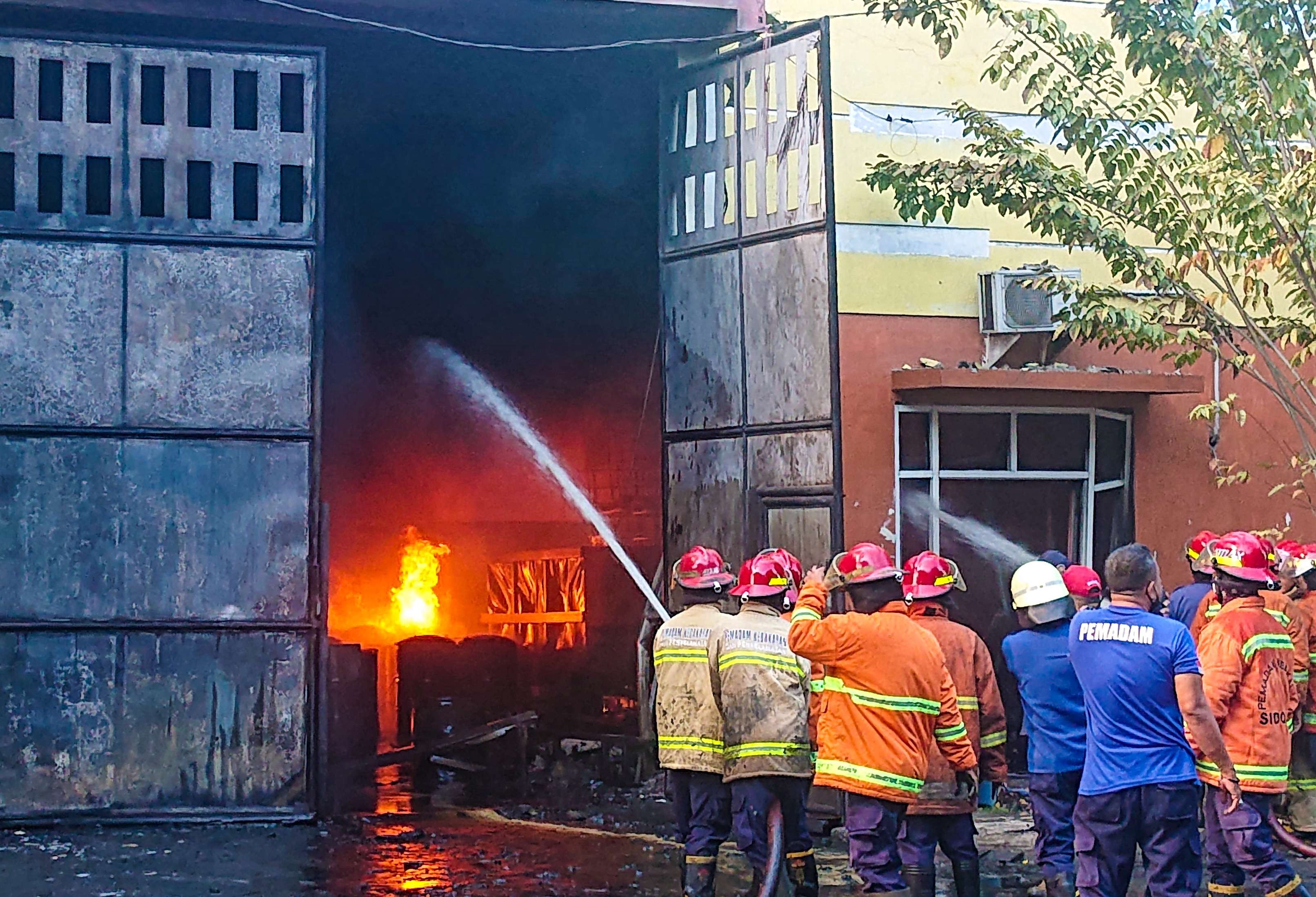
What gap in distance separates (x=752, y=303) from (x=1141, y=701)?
5.33 metres

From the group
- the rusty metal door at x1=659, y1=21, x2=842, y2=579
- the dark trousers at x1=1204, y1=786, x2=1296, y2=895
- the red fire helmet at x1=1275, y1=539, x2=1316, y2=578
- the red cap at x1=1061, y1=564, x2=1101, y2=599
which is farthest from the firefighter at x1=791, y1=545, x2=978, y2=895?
the rusty metal door at x1=659, y1=21, x2=842, y2=579

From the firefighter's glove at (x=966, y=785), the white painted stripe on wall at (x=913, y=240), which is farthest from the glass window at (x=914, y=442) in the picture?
the firefighter's glove at (x=966, y=785)

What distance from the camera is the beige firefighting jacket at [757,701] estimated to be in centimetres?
738

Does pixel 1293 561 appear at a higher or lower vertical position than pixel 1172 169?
lower

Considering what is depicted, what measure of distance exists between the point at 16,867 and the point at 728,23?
23.6 ft

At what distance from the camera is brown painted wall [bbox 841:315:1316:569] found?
464 inches

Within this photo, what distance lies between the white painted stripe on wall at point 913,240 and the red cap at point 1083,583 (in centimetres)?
426

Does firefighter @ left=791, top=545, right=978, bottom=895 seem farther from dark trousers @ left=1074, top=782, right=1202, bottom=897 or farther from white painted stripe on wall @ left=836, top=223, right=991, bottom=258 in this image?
white painted stripe on wall @ left=836, top=223, right=991, bottom=258

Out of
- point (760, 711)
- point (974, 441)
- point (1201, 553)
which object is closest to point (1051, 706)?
point (760, 711)

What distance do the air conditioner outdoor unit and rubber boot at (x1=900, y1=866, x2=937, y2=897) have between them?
5.69 metres

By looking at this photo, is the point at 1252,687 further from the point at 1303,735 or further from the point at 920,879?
the point at 920,879

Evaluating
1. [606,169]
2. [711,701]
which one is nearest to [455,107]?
[606,169]

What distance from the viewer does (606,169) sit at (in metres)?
14.2

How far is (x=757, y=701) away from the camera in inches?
292
